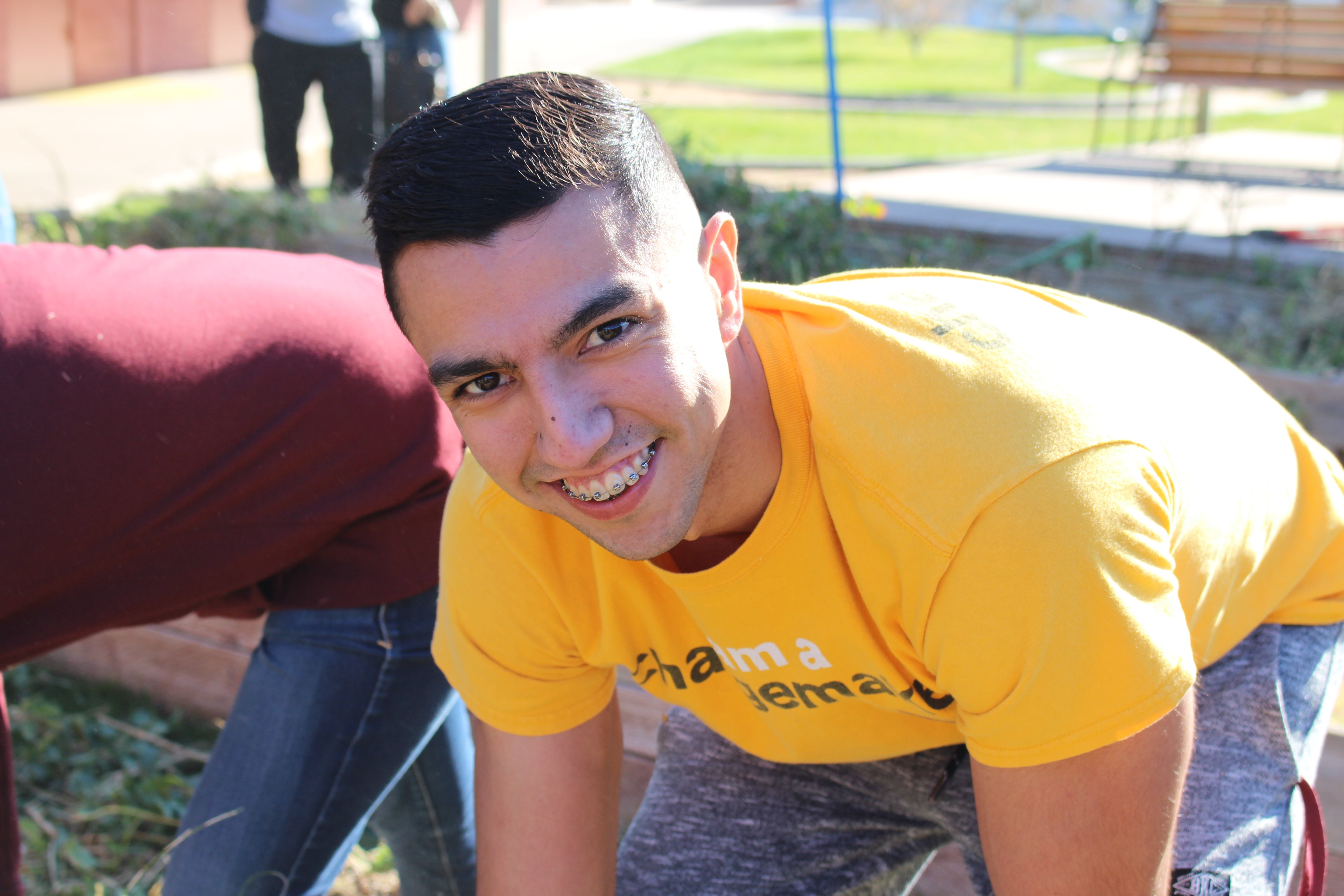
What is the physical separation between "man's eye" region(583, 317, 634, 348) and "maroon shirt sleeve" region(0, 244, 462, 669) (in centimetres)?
58

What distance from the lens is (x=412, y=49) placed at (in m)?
5.55

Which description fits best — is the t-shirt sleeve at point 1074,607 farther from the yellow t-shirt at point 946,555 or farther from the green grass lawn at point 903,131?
the green grass lawn at point 903,131

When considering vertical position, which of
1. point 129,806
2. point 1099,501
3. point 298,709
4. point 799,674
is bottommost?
point 129,806

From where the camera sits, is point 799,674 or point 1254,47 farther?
point 1254,47

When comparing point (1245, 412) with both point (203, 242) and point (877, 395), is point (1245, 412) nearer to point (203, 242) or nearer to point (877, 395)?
point (877, 395)

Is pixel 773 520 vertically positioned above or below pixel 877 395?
below

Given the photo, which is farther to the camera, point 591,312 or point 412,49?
point 412,49

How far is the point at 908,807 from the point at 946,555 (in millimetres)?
830

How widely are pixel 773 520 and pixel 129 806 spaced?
2.12 meters

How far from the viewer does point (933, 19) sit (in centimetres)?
2250

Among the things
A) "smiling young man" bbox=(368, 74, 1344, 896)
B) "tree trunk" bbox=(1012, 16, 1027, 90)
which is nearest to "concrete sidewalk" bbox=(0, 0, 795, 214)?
"smiling young man" bbox=(368, 74, 1344, 896)

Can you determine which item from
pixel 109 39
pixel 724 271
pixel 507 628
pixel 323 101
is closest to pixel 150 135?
pixel 109 39

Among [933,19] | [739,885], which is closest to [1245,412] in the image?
[739,885]

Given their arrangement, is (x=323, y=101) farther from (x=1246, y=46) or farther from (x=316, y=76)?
(x=1246, y=46)
